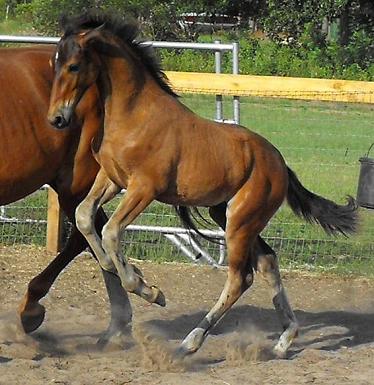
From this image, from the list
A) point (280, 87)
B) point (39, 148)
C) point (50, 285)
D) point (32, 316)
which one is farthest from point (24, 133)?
point (280, 87)

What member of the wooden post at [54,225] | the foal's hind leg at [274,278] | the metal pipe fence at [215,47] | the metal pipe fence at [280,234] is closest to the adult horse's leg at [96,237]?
the foal's hind leg at [274,278]

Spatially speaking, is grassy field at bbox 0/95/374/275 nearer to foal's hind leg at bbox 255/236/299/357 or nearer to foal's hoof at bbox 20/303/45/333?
foal's hind leg at bbox 255/236/299/357

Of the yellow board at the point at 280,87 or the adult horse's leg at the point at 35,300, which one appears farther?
the yellow board at the point at 280,87

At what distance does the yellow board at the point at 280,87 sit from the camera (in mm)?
7156

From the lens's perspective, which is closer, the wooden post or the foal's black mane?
the foal's black mane

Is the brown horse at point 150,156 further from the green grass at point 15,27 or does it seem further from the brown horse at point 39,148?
the green grass at point 15,27

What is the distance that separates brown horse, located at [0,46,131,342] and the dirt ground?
0.28 metres

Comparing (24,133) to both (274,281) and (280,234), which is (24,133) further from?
(280,234)

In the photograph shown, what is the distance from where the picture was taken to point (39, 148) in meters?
5.28

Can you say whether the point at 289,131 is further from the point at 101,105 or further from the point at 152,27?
the point at 152,27

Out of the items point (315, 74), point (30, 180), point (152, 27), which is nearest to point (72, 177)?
point (30, 180)

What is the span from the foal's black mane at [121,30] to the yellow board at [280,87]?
200 centimetres

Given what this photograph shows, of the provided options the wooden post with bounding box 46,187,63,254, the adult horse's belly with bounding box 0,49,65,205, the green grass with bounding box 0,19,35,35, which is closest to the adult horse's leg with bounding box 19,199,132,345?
the adult horse's belly with bounding box 0,49,65,205

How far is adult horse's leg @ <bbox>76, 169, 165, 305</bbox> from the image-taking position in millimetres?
4984
